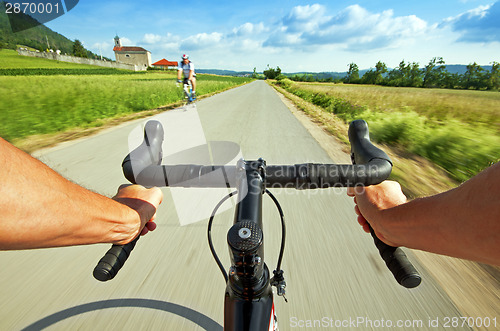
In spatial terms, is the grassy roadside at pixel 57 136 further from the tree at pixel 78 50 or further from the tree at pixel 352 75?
the tree at pixel 78 50

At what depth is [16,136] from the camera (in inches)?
204

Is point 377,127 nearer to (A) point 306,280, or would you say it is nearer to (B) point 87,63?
(A) point 306,280

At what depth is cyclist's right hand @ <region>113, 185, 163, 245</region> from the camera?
3.24ft

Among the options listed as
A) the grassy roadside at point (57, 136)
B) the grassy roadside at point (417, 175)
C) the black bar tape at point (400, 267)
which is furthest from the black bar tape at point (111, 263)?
the grassy roadside at point (57, 136)

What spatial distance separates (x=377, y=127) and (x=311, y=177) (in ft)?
22.0

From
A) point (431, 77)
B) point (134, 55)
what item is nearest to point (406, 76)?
point (431, 77)

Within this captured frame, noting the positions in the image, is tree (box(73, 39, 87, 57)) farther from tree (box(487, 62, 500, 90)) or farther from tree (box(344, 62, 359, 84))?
tree (box(487, 62, 500, 90))

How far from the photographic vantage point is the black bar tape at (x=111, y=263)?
2.65ft

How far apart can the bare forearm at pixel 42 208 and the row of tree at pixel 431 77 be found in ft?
184

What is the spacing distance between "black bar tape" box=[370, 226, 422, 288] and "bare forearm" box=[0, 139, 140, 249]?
3.32ft

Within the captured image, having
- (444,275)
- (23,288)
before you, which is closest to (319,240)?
(444,275)

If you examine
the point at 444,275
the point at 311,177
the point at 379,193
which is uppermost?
the point at 311,177

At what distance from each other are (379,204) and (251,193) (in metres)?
0.59

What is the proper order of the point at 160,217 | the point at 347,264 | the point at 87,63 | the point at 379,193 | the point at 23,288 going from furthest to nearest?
the point at 87,63 < the point at 160,217 < the point at 347,264 < the point at 23,288 < the point at 379,193
